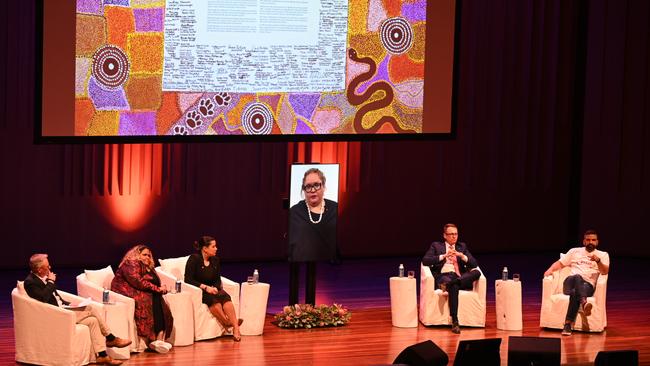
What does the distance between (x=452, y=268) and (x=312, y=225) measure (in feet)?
4.05

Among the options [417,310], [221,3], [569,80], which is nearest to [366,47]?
[221,3]

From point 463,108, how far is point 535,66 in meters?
1.00

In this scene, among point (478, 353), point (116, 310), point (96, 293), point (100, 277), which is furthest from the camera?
point (100, 277)

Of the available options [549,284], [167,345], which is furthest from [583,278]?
[167,345]

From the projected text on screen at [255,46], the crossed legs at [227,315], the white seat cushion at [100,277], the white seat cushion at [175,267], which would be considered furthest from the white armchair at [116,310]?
the projected text on screen at [255,46]

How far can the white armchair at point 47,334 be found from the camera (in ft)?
30.6

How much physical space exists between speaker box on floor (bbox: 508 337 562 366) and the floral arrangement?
2447 millimetres

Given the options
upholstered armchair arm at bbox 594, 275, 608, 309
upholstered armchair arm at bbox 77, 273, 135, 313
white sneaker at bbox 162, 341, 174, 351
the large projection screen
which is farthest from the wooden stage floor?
the large projection screen

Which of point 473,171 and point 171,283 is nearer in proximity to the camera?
point 171,283

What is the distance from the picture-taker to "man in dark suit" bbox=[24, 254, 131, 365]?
9.35 meters

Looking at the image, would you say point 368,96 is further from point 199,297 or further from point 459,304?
point 199,297

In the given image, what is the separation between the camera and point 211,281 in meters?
10.5

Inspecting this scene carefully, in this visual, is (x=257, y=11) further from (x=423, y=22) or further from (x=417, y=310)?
(x=417, y=310)

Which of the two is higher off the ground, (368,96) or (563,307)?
(368,96)
